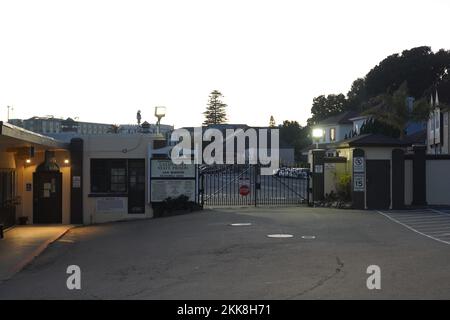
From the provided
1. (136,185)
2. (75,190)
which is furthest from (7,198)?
(136,185)

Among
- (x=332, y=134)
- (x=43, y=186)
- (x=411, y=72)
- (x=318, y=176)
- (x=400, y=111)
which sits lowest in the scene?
(x=43, y=186)

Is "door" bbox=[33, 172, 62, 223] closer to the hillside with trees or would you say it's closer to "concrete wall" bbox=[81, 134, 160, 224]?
"concrete wall" bbox=[81, 134, 160, 224]

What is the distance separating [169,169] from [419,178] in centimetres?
1034

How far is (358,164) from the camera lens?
2492cm

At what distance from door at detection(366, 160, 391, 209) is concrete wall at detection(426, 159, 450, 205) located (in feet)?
7.28

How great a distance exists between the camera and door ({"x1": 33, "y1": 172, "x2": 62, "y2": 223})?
2384cm

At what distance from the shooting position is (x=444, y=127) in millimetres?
49375

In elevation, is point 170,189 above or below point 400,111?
below

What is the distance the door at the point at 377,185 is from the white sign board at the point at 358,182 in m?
0.22

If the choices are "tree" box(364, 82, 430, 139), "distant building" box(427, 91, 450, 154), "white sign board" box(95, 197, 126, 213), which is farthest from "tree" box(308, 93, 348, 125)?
"white sign board" box(95, 197, 126, 213)

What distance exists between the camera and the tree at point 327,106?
110m

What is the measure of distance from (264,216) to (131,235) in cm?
545

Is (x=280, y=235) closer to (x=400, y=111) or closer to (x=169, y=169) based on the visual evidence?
(x=169, y=169)
